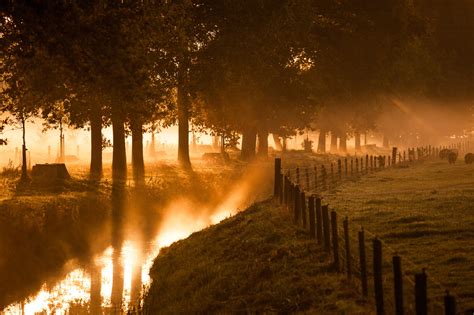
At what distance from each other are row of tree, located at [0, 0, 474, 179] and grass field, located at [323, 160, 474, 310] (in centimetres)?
1005

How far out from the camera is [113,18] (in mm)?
21828

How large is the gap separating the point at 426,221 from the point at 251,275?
7828 mm

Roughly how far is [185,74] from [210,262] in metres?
27.7

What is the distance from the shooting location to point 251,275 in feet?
56.0

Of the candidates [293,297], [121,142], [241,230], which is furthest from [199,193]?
[293,297]

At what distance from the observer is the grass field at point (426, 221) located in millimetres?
14695

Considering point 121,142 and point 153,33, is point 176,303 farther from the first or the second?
point 121,142

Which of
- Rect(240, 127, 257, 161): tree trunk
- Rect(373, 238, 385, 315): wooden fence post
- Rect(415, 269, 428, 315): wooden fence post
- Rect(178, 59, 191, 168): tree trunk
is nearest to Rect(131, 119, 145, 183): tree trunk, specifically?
Rect(178, 59, 191, 168): tree trunk

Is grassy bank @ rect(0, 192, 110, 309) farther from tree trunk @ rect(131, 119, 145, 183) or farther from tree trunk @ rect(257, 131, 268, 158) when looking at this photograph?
tree trunk @ rect(257, 131, 268, 158)

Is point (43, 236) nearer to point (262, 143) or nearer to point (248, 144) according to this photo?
point (248, 144)

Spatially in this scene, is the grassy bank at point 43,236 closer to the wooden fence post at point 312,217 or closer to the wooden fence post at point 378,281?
the wooden fence post at point 312,217

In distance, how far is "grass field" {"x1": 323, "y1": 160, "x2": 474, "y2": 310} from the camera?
14.7 meters

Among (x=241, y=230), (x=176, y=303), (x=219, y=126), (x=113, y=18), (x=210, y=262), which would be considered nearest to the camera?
(x=176, y=303)

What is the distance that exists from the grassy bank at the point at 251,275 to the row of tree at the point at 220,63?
621 centimetres
